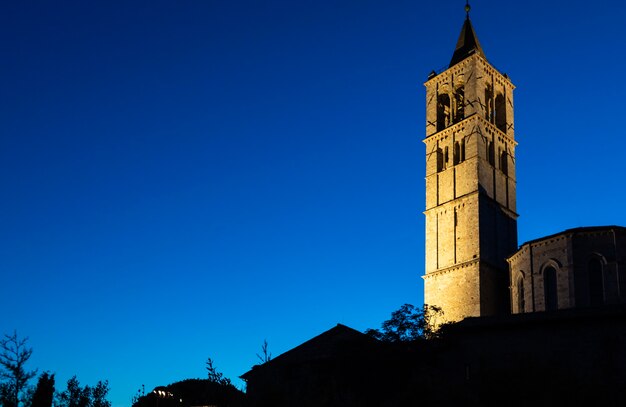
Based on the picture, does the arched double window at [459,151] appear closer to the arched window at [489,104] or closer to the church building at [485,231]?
the church building at [485,231]

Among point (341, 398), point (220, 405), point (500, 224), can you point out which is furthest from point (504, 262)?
point (220, 405)

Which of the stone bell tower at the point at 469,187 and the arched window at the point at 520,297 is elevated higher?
the stone bell tower at the point at 469,187

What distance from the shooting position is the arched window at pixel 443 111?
155 feet

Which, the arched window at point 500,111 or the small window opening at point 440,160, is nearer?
the small window opening at point 440,160

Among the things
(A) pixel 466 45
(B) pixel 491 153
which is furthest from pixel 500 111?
(A) pixel 466 45

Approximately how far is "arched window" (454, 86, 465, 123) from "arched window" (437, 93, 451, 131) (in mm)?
904

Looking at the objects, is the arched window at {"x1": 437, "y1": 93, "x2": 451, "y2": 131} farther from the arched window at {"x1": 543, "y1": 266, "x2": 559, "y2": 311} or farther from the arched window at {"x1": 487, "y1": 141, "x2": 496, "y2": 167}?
the arched window at {"x1": 543, "y1": 266, "x2": 559, "y2": 311}

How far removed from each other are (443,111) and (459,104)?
1.21 meters

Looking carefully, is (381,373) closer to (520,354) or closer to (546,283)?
(520,354)

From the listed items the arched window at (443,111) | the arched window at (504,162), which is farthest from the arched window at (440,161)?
the arched window at (504,162)

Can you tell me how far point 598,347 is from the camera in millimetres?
25094

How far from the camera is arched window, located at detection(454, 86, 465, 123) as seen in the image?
4640 cm

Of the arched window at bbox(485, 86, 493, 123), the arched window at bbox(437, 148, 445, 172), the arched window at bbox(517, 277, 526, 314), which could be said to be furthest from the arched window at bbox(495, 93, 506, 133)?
Result: the arched window at bbox(517, 277, 526, 314)

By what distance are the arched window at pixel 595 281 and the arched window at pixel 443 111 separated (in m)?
14.9
